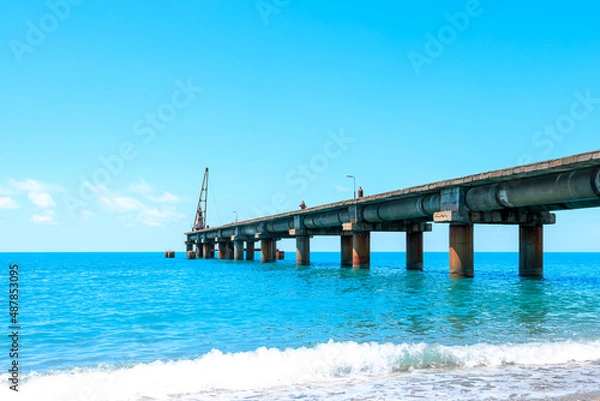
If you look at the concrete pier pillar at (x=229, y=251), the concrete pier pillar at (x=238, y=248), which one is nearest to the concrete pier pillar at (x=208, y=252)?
the concrete pier pillar at (x=229, y=251)

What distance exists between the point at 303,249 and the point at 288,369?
2106 inches

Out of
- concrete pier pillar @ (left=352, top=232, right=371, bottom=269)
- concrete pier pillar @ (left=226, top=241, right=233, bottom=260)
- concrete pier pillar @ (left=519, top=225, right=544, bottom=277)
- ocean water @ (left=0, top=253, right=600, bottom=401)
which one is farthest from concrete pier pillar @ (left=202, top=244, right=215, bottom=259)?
ocean water @ (left=0, top=253, right=600, bottom=401)

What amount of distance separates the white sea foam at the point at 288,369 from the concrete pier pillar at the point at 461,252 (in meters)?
21.9

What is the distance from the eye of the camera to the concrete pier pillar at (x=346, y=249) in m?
61.4

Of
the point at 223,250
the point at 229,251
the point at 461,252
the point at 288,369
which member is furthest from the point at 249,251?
the point at 288,369

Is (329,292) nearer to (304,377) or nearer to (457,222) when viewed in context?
(457,222)

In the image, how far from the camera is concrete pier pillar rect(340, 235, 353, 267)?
201 ft

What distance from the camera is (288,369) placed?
12.7 metres

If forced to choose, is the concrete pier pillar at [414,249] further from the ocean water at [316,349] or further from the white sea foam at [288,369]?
the white sea foam at [288,369]

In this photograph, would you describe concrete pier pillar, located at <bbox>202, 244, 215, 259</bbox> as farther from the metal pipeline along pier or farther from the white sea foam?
the white sea foam

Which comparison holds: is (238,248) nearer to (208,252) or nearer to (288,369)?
(208,252)

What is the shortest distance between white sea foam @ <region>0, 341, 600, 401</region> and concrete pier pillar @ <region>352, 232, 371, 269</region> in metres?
37.4

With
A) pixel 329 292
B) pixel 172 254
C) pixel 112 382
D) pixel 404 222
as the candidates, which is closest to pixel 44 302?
pixel 329 292

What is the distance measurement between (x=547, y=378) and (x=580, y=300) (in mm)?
19002
